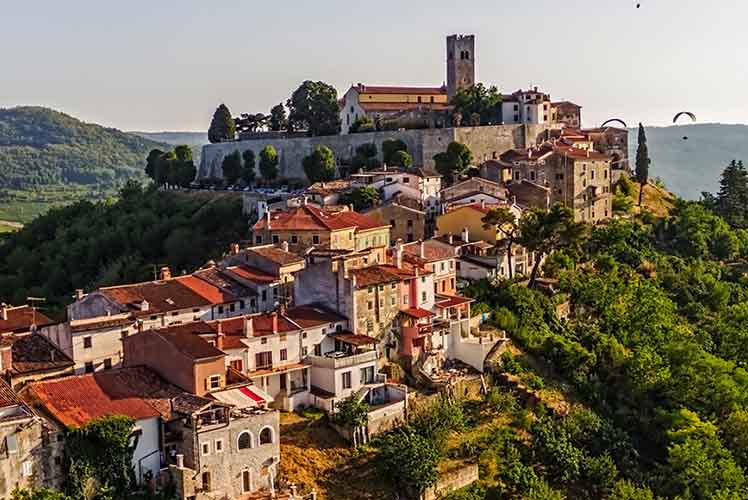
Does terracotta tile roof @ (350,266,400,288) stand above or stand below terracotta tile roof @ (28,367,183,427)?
above

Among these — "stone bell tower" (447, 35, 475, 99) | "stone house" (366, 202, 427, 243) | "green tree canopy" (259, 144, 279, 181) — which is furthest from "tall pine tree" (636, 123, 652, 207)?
"green tree canopy" (259, 144, 279, 181)

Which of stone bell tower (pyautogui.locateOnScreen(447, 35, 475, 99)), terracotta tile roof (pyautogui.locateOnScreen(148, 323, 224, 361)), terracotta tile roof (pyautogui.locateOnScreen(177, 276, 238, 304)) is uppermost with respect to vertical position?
stone bell tower (pyautogui.locateOnScreen(447, 35, 475, 99))

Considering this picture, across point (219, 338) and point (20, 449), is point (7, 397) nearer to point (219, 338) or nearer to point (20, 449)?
point (20, 449)

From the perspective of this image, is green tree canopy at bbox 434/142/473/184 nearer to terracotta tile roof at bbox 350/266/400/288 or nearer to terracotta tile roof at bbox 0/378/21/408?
terracotta tile roof at bbox 350/266/400/288

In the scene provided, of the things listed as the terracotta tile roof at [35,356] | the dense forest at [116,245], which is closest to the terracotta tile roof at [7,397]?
the terracotta tile roof at [35,356]

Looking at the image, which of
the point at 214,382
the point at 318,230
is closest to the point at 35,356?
the point at 214,382
